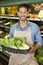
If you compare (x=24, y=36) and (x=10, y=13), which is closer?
(x=24, y=36)

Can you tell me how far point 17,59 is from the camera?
3.00 m

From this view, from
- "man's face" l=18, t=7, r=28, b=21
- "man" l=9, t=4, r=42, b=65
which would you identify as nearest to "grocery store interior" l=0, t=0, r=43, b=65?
"man" l=9, t=4, r=42, b=65

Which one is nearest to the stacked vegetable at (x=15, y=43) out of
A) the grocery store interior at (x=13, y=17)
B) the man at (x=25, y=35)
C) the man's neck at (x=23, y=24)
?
the man at (x=25, y=35)

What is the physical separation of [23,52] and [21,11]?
66cm

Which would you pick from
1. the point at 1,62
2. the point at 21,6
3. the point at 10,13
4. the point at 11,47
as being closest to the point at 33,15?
the point at 10,13

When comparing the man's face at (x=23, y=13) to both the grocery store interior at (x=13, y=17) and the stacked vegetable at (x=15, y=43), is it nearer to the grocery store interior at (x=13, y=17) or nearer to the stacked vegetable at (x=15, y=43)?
the stacked vegetable at (x=15, y=43)

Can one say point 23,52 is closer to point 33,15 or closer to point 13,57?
point 13,57

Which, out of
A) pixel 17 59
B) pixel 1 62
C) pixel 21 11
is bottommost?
pixel 1 62

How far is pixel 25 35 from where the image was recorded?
319cm

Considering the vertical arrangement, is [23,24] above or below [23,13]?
below

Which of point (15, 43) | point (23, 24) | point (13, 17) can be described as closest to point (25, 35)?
point (23, 24)

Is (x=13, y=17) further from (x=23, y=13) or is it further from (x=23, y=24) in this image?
(x=23, y=13)

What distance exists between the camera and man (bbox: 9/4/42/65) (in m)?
2.90

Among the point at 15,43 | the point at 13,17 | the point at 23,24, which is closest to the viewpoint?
the point at 15,43
